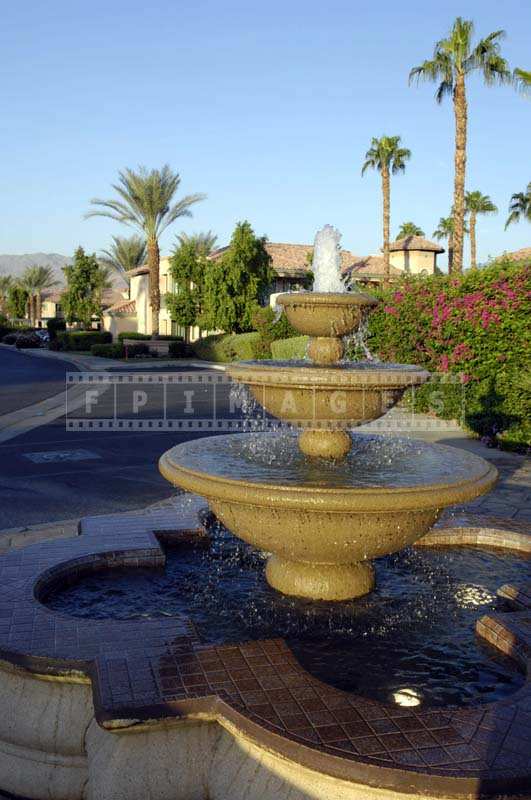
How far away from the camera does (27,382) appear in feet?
90.5

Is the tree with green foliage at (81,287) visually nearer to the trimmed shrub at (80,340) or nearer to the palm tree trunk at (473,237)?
the trimmed shrub at (80,340)

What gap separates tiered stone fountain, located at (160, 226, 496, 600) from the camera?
4.44 meters

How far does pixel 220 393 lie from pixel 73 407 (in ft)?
19.1

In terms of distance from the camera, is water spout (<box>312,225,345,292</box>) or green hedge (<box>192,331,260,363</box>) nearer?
water spout (<box>312,225,345,292</box>)

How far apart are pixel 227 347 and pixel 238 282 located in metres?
3.77

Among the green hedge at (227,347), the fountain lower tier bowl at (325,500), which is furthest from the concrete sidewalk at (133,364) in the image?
the fountain lower tier bowl at (325,500)

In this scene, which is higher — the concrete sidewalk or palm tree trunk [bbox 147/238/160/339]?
palm tree trunk [bbox 147/238/160/339]

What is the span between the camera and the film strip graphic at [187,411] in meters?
16.0

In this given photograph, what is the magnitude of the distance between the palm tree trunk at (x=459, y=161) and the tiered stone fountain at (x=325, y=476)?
26749 mm

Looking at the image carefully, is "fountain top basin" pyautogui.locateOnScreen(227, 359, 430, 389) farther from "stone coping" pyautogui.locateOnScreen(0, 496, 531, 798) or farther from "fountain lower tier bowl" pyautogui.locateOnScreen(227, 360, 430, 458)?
"stone coping" pyautogui.locateOnScreen(0, 496, 531, 798)

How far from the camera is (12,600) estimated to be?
5020mm

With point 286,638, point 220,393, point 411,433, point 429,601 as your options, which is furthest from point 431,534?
point 220,393

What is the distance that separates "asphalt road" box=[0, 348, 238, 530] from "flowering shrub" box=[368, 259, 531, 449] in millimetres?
5657

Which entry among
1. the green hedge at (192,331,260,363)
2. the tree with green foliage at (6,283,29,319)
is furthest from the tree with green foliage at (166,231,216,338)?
the tree with green foliage at (6,283,29,319)
